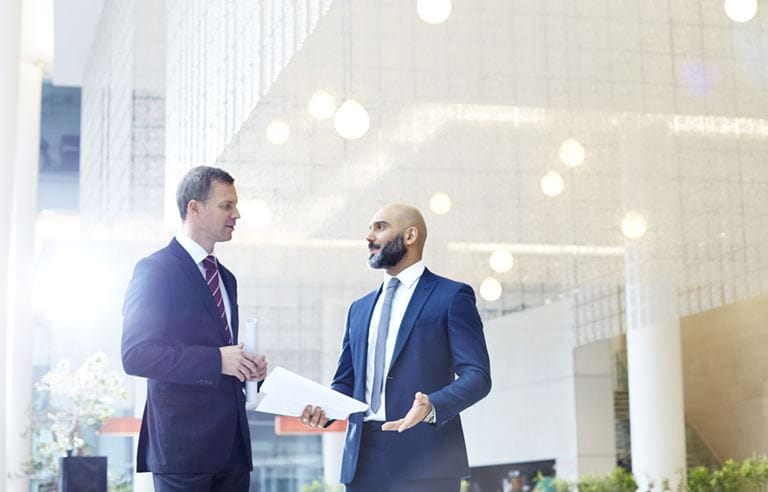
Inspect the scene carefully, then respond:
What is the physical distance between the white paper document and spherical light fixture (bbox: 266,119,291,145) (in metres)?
4.82

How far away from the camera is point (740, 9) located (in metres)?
8.34

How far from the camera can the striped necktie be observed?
3.46 metres

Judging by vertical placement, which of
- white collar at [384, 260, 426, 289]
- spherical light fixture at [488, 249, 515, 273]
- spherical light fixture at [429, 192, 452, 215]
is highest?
spherical light fixture at [429, 192, 452, 215]

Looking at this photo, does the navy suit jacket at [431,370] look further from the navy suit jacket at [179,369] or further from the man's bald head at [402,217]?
the navy suit jacket at [179,369]

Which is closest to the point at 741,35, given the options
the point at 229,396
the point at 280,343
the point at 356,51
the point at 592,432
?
the point at 356,51

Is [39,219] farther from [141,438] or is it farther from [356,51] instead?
[141,438]

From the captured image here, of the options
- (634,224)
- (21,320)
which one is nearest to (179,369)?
(634,224)

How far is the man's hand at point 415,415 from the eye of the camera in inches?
132

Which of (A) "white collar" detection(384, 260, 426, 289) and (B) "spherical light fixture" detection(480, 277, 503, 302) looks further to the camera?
(B) "spherical light fixture" detection(480, 277, 503, 302)

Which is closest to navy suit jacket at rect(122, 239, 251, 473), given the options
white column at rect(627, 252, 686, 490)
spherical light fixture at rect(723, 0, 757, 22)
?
spherical light fixture at rect(723, 0, 757, 22)

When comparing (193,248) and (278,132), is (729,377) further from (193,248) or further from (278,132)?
(193,248)

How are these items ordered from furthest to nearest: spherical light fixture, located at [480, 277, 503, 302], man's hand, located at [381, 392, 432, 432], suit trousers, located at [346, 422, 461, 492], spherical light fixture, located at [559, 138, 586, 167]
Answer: spherical light fixture, located at [480, 277, 503, 302] < spherical light fixture, located at [559, 138, 586, 167] < suit trousers, located at [346, 422, 461, 492] < man's hand, located at [381, 392, 432, 432]

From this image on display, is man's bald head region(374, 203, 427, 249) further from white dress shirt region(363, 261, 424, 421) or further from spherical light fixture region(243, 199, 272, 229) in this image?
spherical light fixture region(243, 199, 272, 229)

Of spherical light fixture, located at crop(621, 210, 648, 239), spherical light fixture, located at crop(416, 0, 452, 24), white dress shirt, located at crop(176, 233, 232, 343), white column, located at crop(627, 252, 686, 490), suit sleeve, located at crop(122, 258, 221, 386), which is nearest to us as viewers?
suit sleeve, located at crop(122, 258, 221, 386)
